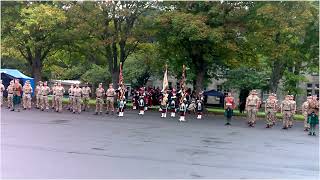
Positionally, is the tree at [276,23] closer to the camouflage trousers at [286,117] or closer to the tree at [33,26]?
the camouflage trousers at [286,117]

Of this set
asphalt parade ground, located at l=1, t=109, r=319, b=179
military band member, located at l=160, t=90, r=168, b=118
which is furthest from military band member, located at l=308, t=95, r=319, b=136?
military band member, located at l=160, t=90, r=168, b=118

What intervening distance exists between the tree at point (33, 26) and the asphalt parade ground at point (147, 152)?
14976 mm

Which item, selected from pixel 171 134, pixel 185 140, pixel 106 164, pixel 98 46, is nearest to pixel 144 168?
pixel 106 164

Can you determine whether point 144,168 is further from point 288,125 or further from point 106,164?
point 288,125

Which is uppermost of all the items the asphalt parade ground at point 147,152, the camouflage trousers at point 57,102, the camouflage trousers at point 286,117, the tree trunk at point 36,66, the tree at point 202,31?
the tree at point 202,31

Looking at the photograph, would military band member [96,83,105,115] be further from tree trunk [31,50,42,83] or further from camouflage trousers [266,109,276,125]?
tree trunk [31,50,42,83]

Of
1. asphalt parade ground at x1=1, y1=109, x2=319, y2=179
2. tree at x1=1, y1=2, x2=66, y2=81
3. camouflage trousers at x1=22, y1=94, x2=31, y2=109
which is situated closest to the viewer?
asphalt parade ground at x1=1, y1=109, x2=319, y2=179

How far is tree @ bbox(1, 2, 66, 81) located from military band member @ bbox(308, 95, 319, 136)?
1913 cm

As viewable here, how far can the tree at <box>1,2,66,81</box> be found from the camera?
114ft

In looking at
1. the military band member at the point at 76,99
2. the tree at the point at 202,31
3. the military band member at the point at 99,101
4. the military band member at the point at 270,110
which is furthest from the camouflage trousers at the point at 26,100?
the military band member at the point at 270,110

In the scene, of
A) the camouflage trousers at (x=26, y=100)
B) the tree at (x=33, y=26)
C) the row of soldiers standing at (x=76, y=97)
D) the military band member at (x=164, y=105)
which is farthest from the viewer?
the tree at (x=33, y=26)

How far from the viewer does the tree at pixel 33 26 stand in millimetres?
34656

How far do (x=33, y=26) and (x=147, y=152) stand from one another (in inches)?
946

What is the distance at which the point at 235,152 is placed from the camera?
14.8 m
